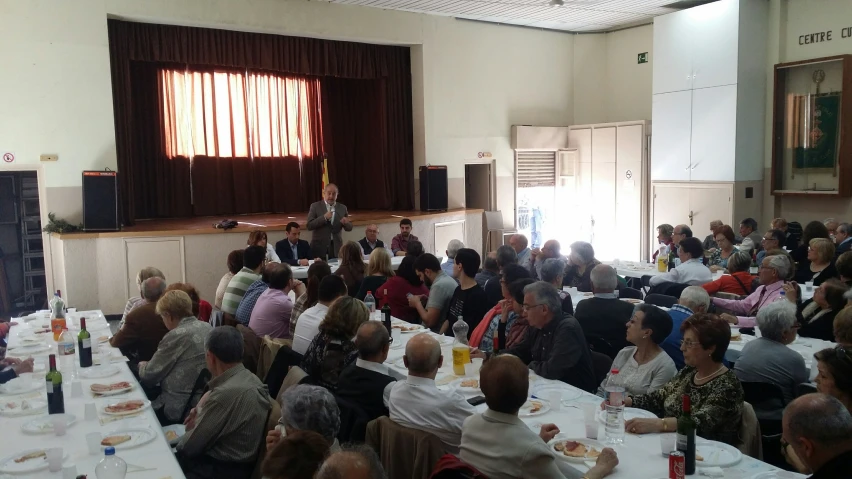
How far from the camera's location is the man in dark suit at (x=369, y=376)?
3525 millimetres

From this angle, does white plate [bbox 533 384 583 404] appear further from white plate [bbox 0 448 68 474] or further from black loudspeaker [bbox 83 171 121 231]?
black loudspeaker [bbox 83 171 121 231]

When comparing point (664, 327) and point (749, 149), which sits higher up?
point (749, 149)

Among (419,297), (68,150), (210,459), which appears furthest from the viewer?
(68,150)

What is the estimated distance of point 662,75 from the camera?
1231 centimetres

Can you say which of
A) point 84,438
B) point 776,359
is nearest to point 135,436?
point 84,438

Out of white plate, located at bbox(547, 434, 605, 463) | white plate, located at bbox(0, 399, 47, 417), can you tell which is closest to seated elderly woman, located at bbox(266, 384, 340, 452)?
white plate, located at bbox(547, 434, 605, 463)

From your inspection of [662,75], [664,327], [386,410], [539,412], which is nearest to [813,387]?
[664,327]

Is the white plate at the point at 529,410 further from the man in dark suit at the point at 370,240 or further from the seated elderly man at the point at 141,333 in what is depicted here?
the man in dark suit at the point at 370,240

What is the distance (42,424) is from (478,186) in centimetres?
1139

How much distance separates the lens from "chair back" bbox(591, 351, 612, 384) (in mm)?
4301

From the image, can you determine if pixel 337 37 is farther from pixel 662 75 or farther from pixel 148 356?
pixel 148 356

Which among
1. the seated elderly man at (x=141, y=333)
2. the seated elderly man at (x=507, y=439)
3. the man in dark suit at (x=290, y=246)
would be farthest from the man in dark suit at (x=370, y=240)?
the seated elderly man at (x=507, y=439)

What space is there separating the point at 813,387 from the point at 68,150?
31.6 ft

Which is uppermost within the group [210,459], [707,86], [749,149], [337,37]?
[337,37]
